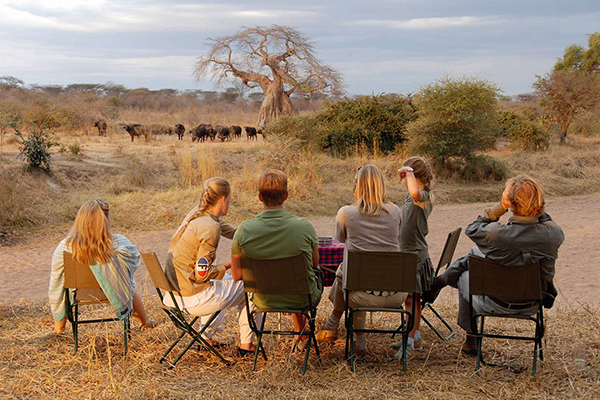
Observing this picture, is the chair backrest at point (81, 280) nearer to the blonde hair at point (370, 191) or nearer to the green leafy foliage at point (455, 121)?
the blonde hair at point (370, 191)

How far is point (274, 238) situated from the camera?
3.69 m

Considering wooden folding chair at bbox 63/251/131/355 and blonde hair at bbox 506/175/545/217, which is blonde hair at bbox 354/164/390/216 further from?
wooden folding chair at bbox 63/251/131/355

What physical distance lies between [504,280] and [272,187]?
4.92ft

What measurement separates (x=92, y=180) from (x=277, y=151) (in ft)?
14.2

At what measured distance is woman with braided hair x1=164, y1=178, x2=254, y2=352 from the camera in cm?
387

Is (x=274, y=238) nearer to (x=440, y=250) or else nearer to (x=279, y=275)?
(x=279, y=275)

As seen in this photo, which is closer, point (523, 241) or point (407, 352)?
point (523, 241)

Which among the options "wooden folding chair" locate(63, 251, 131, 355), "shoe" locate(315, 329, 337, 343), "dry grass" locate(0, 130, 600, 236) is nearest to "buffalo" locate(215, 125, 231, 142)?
"dry grass" locate(0, 130, 600, 236)

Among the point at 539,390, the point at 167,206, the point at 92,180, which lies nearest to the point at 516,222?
the point at 539,390

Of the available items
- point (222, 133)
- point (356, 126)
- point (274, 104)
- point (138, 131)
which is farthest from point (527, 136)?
point (138, 131)

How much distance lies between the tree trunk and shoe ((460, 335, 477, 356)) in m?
27.4

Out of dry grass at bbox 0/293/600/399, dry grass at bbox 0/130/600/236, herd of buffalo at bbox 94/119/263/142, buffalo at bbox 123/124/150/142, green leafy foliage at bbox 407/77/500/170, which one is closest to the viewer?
dry grass at bbox 0/293/600/399

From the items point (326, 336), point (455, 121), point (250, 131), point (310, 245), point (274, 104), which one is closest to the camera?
point (310, 245)

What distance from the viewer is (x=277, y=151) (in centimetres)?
1475
